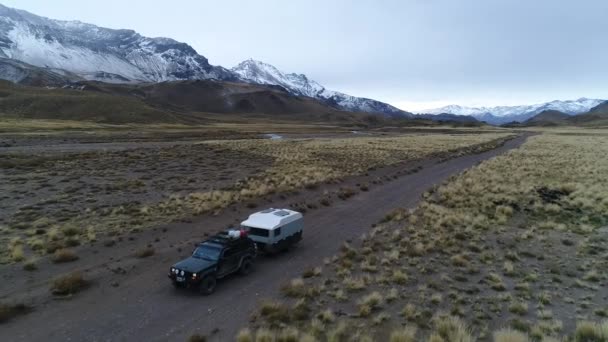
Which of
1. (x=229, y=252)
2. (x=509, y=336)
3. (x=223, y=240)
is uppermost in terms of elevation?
(x=223, y=240)

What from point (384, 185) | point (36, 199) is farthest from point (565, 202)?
point (36, 199)

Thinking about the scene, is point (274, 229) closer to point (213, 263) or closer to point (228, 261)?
point (228, 261)

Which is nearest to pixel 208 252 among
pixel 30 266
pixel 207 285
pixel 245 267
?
pixel 207 285

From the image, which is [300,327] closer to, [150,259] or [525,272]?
[150,259]

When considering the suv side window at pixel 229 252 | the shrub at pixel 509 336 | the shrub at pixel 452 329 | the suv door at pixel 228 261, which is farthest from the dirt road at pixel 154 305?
the shrub at pixel 509 336

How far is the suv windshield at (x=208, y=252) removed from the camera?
46.8 ft

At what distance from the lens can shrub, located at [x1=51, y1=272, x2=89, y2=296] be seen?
13195 mm

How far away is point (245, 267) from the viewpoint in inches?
615

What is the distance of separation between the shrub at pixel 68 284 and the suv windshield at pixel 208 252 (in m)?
4.06

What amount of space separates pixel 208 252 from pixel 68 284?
15.8ft

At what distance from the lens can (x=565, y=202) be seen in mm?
27688

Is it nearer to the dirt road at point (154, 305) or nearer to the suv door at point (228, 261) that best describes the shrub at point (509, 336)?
the dirt road at point (154, 305)

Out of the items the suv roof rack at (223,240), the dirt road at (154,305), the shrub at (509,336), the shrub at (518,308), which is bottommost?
the dirt road at (154,305)

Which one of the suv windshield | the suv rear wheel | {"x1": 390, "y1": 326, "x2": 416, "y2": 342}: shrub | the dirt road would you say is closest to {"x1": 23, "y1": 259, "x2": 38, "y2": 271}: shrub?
the dirt road
